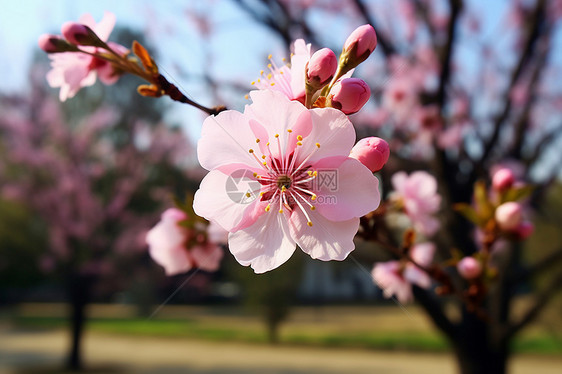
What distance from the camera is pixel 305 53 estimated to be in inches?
21.0

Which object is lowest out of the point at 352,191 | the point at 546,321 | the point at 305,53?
the point at 352,191

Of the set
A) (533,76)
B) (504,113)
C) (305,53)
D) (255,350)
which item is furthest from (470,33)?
(255,350)

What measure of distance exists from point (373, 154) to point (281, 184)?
107mm

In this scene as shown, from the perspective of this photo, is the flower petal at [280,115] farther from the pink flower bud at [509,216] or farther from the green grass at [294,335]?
the green grass at [294,335]

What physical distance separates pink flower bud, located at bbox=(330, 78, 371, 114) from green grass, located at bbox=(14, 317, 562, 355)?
24.6 feet

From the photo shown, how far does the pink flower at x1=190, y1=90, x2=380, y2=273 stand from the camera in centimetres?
44

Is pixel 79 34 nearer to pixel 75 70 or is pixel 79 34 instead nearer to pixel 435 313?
pixel 75 70

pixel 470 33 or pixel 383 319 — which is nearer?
pixel 470 33

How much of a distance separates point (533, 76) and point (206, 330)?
9.48m

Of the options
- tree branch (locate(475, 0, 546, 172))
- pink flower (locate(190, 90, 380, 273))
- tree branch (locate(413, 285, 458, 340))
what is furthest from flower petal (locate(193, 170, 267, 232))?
tree branch (locate(475, 0, 546, 172))

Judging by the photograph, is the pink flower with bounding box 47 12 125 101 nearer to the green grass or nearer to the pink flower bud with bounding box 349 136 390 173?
the pink flower bud with bounding box 349 136 390 173

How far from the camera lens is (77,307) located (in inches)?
283

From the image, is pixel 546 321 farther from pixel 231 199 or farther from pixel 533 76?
pixel 231 199

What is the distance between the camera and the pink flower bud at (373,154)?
0.46 m
